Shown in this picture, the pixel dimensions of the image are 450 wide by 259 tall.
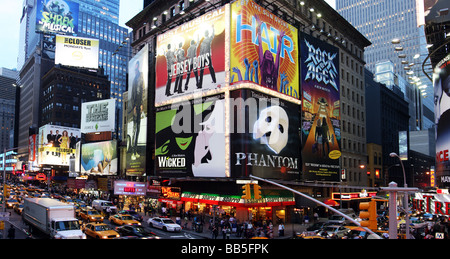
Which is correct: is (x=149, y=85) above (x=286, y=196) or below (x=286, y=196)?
above

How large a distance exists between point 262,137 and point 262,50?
35.3 feet

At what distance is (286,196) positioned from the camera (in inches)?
1935

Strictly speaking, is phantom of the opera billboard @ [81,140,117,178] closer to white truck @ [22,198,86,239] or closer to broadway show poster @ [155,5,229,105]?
broadway show poster @ [155,5,229,105]

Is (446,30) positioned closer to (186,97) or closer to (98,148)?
(186,97)

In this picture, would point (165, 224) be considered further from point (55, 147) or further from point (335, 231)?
point (55, 147)

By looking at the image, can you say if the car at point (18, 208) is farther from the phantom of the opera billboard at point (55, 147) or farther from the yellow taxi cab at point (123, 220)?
the phantom of the opera billboard at point (55, 147)

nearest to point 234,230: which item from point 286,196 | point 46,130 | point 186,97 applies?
point 286,196

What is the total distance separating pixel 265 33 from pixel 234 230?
24617 mm

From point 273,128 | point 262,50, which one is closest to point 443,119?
point 273,128

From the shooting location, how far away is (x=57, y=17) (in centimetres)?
17538

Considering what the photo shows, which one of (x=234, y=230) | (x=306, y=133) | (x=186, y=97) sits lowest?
(x=234, y=230)

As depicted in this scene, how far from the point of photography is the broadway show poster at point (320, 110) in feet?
178

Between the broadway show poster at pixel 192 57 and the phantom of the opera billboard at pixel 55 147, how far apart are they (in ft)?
238
